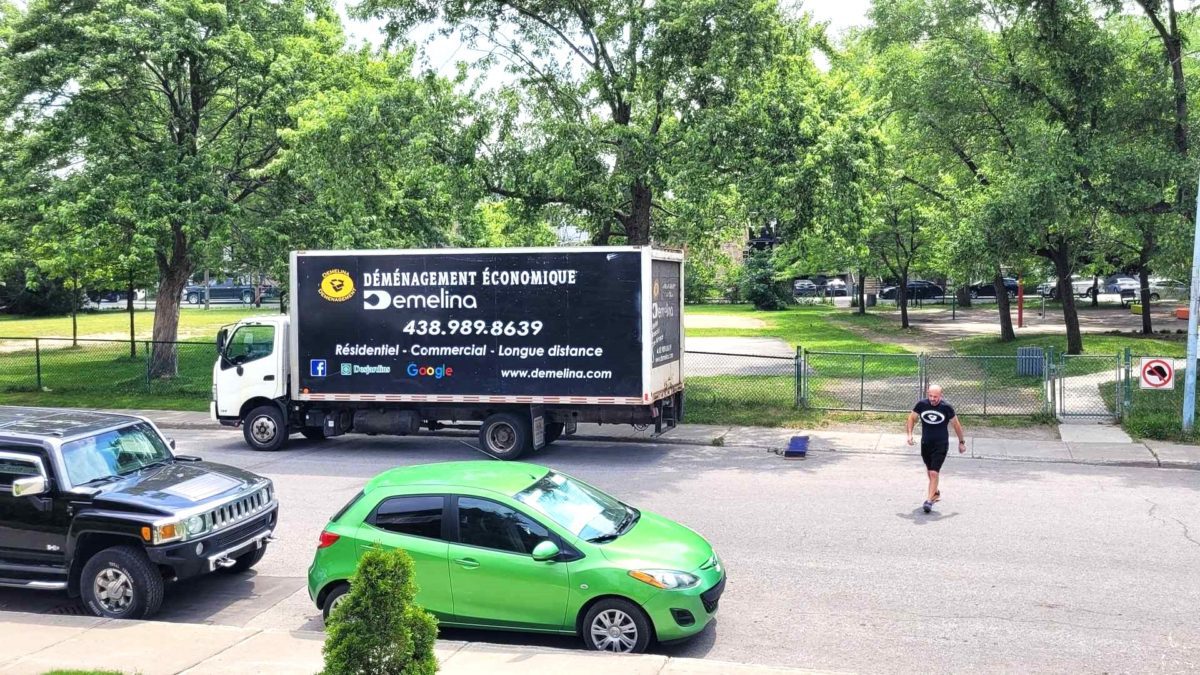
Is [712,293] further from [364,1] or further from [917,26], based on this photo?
[364,1]

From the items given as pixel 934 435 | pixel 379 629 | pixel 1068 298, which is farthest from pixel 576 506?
pixel 1068 298

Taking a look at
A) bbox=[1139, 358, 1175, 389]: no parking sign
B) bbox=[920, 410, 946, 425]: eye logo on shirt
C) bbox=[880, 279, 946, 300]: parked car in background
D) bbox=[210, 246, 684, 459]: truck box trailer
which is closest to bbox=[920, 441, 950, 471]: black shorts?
bbox=[920, 410, 946, 425]: eye logo on shirt

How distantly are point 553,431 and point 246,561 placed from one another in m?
8.31

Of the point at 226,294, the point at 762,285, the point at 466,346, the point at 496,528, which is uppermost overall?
the point at 226,294

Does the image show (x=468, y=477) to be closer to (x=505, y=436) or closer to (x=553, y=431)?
(x=505, y=436)

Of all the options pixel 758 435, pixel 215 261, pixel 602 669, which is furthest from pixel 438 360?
pixel 215 261

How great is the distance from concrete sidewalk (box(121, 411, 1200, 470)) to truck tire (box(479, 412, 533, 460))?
1864 mm

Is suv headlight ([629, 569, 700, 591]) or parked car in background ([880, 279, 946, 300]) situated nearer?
suv headlight ([629, 569, 700, 591])

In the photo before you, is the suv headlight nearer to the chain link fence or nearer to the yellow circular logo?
the yellow circular logo

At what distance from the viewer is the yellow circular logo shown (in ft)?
56.6

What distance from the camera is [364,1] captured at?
21.1 m

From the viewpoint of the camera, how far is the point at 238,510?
9562 mm

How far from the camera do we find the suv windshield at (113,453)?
30.6 ft

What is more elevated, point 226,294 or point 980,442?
point 226,294
